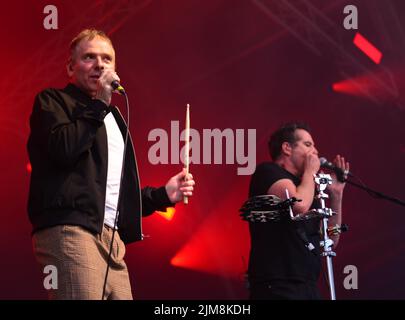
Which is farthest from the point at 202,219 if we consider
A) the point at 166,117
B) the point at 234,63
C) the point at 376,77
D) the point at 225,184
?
the point at 376,77

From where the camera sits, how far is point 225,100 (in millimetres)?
4820

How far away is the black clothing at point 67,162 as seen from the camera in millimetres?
2832

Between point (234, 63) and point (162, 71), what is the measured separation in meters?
0.45

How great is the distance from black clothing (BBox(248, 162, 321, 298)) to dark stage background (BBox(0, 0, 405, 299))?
0.92m

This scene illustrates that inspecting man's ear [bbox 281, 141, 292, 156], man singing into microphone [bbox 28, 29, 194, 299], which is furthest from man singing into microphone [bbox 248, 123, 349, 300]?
man singing into microphone [bbox 28, 29, 194, 299]

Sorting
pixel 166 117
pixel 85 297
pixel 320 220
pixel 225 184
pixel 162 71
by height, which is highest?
pixel 162 71

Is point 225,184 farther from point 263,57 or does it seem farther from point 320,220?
point 320,220

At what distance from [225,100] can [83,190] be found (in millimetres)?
2086

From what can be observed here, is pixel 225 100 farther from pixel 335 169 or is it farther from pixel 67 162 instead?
pixel 67 162

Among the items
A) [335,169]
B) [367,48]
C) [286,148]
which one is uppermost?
[367,48]

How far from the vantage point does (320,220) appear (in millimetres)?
3744

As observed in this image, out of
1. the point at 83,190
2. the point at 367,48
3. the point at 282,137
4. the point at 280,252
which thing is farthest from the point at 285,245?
the point at 367,48

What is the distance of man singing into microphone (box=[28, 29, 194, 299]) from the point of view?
2.82 meters

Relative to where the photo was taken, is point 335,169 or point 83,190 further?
point 335,169
